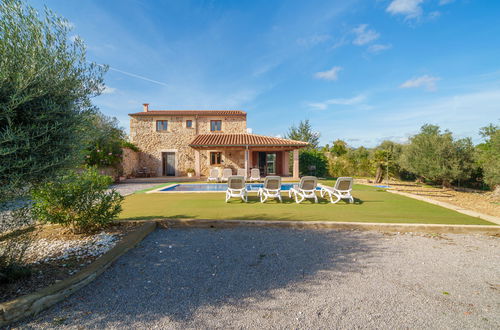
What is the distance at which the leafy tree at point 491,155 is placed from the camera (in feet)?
31.8

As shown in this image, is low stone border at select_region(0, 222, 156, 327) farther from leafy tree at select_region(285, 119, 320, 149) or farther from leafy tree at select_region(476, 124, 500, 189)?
leafy tree at select_region(285, 119, 320, 149)

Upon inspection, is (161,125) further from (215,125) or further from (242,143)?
(242,143)

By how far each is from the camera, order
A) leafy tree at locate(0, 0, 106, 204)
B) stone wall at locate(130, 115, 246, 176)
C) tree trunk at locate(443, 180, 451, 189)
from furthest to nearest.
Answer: stone wall at locate(130, 115, 246, 176)
tree trunk at locate(443, 180, 451, 189)
leafy tree at locate(0, 0, 106, 204)

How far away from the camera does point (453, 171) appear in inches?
513

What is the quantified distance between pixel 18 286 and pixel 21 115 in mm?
1921

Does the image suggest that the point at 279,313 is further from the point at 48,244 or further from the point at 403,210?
the point at 403,210

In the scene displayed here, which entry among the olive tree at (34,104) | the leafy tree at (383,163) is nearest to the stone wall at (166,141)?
the leafy tree at (383,163)

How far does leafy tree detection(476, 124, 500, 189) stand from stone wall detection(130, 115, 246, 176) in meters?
16.3

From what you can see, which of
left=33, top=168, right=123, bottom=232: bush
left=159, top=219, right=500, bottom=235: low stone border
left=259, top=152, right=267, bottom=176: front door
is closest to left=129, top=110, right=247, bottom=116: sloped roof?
left=259, top=152, right=267, bottom=176: front door

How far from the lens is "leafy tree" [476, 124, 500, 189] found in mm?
9680

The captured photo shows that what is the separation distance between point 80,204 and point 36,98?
8.06ft

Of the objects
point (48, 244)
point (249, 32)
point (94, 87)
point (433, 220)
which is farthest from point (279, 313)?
point (249, 32)

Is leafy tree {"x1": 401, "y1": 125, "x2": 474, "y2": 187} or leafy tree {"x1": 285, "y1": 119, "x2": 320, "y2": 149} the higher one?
leafy tree {"x1": 285, "y1": 119, "x2": 320, "y2": 149}

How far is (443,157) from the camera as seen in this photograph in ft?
44.5
